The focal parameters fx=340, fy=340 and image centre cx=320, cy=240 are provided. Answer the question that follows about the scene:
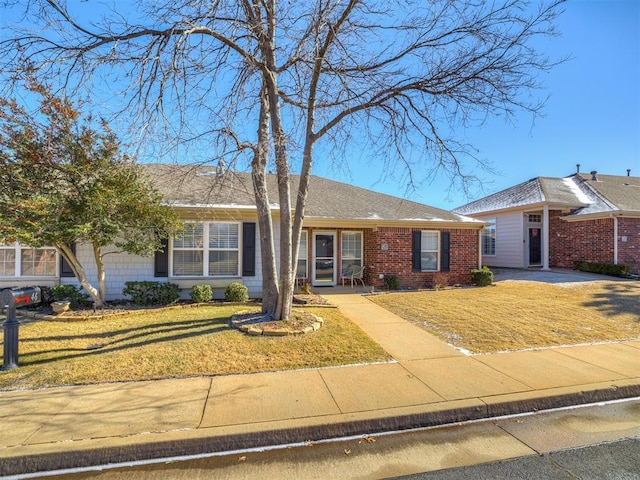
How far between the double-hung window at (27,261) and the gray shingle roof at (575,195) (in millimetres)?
18944

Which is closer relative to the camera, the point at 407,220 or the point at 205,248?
the point at 205,248

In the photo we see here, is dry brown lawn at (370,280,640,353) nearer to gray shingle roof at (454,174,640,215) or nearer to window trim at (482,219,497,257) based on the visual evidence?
gray shingle roof at (454,174,640,215)

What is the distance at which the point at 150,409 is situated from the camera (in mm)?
3678

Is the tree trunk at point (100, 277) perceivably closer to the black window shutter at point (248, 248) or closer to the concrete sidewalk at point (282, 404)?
the black window shutter at point (248, 248)

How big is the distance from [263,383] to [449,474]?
7.78 feet

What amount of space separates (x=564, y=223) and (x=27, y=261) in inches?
840

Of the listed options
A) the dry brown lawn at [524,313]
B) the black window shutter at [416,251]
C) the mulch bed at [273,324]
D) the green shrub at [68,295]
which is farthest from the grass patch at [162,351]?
the black window shutter at [416,251]

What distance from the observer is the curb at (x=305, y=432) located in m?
2.93

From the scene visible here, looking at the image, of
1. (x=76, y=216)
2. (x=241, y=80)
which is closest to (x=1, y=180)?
(x=76, y=216)

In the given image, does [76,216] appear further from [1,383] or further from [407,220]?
[407,220]

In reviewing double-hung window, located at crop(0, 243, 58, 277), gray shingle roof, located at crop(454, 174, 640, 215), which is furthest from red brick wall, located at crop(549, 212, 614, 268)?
double-hung window, located at crop(0, 243, 58, 277)

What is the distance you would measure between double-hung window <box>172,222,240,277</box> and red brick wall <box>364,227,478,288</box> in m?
4.88

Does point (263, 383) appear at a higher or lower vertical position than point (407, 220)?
lower

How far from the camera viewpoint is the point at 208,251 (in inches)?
400
